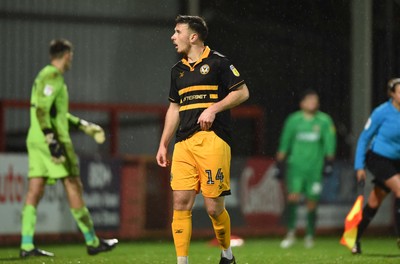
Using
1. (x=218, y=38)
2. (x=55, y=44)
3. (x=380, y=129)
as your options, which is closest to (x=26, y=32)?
(x=218, y=38)

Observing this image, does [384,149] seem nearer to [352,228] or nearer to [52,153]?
[352,228]

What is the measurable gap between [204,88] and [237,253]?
14.0 feet

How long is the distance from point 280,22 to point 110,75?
3.34 meters

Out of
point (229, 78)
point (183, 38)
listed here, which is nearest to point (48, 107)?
point (183, 38)

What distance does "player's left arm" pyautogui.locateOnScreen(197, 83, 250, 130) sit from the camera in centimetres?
912

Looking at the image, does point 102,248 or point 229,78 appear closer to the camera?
point 229,78

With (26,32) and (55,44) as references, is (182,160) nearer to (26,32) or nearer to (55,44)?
(55,44)

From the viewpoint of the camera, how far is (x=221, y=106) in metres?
9.23

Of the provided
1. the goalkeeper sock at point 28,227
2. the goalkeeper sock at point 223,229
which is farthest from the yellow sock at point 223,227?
the goalkeeper sock at point 28,227

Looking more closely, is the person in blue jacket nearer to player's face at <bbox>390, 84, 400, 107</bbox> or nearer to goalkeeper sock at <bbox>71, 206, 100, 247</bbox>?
player's face at <bbox>390, 84, 400, 107</bbox>

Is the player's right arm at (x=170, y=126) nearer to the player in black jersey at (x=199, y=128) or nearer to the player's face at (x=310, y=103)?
the player in black jersey at (x=199, y=128)

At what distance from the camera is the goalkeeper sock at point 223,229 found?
9570 mm

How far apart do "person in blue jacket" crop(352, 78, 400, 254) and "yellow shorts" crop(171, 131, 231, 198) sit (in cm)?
335

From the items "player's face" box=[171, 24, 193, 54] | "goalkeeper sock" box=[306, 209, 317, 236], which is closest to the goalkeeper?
"player's face" box=[171, 24, 193, 54]
